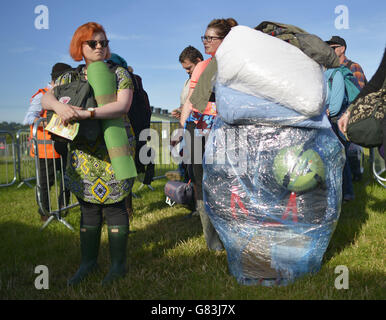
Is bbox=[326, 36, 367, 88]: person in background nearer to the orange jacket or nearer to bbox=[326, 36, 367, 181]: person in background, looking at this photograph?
bbox=[326, 36, 367, 181]: person in background

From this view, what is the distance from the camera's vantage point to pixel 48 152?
4.54m

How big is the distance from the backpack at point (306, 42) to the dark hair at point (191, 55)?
2.39m

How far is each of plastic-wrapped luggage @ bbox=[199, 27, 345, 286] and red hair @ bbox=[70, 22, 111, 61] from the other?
2.87ft

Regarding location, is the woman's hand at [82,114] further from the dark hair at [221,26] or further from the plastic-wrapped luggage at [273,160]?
the dark hair at [221,26]

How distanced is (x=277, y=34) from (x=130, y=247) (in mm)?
2250

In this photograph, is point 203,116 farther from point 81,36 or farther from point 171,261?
point 171,261

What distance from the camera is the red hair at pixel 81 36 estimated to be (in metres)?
2.51

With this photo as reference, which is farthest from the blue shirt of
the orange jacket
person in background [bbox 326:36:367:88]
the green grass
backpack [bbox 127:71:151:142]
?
the orange jacket

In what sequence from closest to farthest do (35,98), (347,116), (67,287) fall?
(347,116)
(67,287)
(35,98)

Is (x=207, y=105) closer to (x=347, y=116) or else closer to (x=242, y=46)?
(x=242, y=46)

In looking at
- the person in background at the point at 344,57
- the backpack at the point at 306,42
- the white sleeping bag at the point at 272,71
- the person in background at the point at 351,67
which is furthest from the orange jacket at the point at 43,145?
the person in background at the point at 344,57

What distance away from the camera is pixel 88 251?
2738 mm

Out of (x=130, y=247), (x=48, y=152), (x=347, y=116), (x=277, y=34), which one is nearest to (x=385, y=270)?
(x=347, y=116)

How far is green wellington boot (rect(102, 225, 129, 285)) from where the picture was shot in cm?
263
